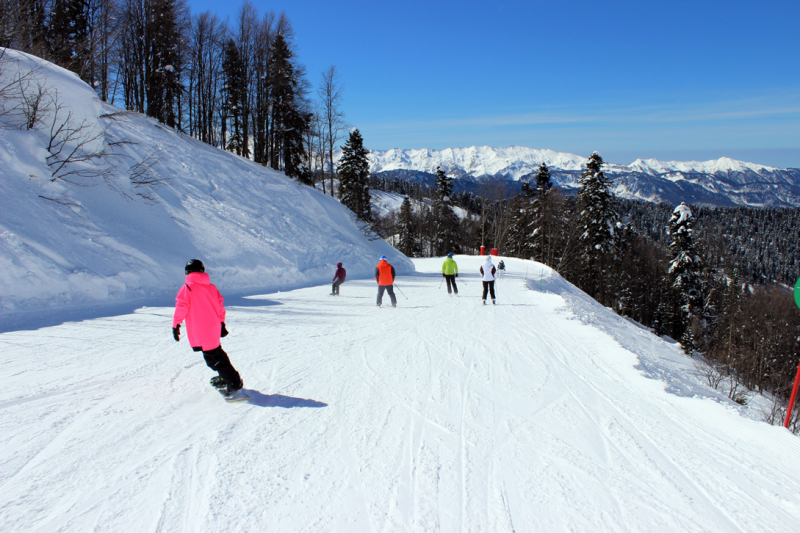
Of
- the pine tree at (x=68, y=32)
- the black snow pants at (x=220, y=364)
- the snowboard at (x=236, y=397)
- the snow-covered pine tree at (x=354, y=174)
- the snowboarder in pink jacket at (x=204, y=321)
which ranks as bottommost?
the snowboard at (x=236, y=397)

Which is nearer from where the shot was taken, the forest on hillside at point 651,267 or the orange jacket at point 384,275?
the orange jacket at point 384,275

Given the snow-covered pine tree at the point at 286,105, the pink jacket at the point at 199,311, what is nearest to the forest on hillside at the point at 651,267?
the snow-covered pine tree at the point at 286,105

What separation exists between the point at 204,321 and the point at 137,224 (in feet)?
36.2

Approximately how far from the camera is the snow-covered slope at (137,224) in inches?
359

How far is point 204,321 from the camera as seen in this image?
14.8ft

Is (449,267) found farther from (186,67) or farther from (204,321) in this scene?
(186,67)

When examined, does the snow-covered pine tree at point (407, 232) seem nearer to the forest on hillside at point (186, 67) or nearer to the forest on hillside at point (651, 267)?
the forest on hillside at point (651, 267)

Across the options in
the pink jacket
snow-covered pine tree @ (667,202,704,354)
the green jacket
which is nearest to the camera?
the pink jacket

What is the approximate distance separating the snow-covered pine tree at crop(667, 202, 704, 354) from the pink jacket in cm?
3981

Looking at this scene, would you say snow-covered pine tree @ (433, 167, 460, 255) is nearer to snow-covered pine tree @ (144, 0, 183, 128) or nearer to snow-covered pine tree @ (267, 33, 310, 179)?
snow-covered pine tree @ (267, 33, 310, 179)

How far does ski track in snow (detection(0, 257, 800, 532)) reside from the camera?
2797mm

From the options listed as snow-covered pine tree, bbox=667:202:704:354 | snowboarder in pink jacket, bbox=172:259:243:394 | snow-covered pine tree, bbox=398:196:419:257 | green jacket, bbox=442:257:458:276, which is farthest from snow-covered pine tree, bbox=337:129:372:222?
snowboarder in pink jacket, bbox=172:259:243:394

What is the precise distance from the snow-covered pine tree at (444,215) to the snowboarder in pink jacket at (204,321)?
145ft

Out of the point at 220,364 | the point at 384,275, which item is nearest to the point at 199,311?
the point at 220,364
